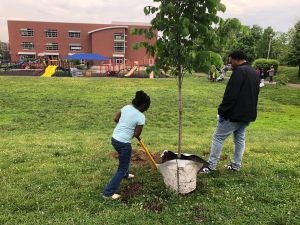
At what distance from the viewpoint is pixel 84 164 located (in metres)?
6.54

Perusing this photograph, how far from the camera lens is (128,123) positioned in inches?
188

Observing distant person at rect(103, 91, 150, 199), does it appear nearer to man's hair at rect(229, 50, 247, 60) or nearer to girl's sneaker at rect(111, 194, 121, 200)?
girl's sneaker at rect(111, 194, 121, 200)

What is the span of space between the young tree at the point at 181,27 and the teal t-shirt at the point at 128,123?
2.48ft

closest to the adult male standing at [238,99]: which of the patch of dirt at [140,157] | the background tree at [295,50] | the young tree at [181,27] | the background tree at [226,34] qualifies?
the background tree at [226,34]

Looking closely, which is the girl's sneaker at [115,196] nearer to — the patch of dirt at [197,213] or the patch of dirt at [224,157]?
the patch of dirt at [197,213]

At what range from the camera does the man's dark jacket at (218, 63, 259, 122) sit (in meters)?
5.16

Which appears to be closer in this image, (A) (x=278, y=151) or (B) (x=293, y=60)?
(A) (x=278, y=151)

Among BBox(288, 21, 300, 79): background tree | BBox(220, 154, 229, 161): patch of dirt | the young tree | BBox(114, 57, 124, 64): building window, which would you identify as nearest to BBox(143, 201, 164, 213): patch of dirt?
the young tree

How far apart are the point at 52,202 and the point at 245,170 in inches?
136

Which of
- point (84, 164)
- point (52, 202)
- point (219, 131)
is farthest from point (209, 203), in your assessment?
point (84, 164)

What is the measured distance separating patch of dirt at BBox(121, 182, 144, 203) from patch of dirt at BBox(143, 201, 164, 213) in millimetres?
326

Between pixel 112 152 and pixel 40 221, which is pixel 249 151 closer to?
pixel 112 152

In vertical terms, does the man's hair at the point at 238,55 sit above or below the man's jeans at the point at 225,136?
→ above

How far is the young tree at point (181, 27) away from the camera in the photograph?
461 cm
